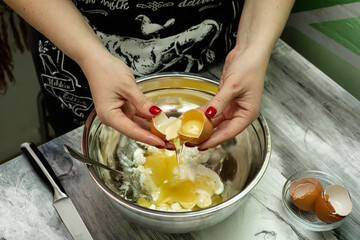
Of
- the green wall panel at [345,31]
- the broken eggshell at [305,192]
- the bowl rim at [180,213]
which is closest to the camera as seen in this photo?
the bowl rim at [180,213]

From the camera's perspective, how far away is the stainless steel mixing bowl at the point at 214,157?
810 mm

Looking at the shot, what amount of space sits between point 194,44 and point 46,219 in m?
0.67

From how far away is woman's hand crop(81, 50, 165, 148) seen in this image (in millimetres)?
854

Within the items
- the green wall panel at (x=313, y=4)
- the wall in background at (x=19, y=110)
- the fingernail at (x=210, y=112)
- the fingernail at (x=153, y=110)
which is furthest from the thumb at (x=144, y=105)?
the wall in background at (x=19, y=110)

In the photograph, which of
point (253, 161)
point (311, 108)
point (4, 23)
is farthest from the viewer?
point (4, 23)

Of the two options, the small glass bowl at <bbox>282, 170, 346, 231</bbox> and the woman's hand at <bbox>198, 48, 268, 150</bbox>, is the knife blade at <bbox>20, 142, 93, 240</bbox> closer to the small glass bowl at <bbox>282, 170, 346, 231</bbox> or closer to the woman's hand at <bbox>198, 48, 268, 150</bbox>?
the woman's hand at <bbox>198, 48, 268, 150</bbox>

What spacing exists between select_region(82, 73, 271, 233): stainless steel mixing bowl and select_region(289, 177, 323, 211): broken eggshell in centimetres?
15

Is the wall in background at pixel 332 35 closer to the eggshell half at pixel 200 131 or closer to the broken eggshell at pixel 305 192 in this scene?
the broken eggshell at pixel 305 192

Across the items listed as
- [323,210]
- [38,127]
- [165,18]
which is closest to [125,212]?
[323,210]

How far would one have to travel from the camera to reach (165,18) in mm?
1140

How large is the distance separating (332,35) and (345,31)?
0.06m

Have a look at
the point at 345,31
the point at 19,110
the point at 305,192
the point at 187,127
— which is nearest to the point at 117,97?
the point at 187,127

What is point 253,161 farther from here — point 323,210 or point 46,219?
point 46,219

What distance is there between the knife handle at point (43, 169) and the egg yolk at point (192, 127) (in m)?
0.36
